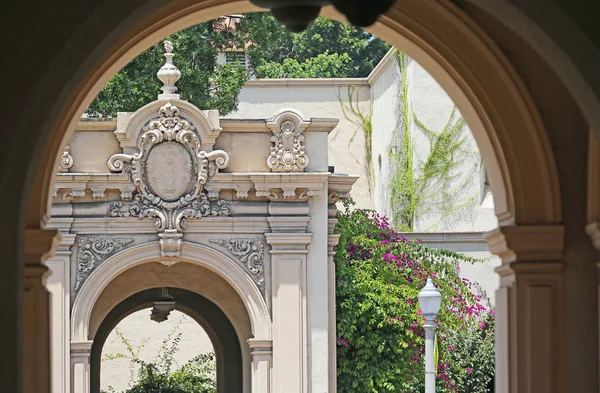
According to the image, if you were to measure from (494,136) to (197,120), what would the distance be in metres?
8.83

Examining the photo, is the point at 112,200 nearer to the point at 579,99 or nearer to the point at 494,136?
the point at 494,136

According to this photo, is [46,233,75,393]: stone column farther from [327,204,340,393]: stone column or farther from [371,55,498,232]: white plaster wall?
[371,55,498,232]: white plaster wall

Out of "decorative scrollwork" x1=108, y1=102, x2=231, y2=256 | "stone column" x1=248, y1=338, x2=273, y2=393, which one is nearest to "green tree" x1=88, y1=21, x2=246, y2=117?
"decorative scrollwork" x1=108, y1=102, x2=231, y2=256

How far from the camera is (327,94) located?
1286 inches

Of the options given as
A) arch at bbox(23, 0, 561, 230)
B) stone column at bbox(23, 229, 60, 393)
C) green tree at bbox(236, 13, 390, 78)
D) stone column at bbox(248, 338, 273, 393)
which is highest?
green tree at bbox(236, 13, 390, 78)

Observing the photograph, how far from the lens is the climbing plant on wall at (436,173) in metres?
27.6

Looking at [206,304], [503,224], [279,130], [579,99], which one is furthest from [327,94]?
[579,99]

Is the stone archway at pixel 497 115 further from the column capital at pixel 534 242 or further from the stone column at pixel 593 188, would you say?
the stone column at pixel 593 188

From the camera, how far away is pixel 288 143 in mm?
16547

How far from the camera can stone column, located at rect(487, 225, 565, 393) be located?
7508 millimetres

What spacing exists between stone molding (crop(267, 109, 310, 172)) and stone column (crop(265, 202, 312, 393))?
0.58 m

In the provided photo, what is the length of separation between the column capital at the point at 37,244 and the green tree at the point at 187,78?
15.2 m

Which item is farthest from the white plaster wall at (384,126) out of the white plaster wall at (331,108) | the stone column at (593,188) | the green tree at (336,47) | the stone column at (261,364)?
the stone column at (593,188)

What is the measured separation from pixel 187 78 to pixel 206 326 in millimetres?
4748
